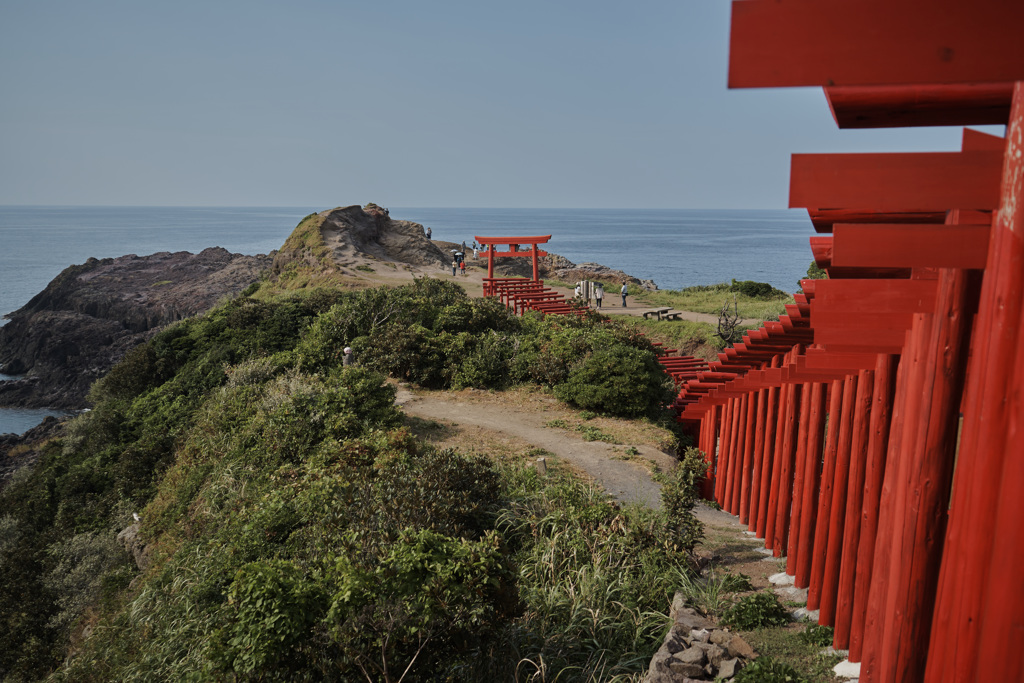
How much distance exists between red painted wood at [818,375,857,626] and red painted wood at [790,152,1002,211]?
10.4 feet

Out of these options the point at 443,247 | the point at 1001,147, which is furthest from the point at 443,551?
the point at 443,247

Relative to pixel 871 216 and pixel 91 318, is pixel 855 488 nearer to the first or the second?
pixel 871 216

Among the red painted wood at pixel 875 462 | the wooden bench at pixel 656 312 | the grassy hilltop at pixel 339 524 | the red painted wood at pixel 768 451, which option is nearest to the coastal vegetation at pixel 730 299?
the wooden bench at pixel 656 312

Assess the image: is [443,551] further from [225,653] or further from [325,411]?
[325,411]

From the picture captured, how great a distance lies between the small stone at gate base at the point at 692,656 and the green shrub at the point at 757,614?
0.52 m

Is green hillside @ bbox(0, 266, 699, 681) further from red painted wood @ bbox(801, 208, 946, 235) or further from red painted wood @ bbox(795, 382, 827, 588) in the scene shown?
red painted wood @ bbox(801, 208, 946, 235)

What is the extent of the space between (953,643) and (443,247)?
5438cm

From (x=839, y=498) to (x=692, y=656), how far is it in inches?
72.2

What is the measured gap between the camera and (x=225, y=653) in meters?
5.44

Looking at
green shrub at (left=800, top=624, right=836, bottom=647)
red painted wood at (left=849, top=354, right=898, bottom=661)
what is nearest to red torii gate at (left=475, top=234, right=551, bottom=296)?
green shrub at (left=800, top=624, right=836, bottom=647)

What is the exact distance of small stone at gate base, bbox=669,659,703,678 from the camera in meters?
5.56

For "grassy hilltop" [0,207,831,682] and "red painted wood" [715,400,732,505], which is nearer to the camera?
"grassy hilltop" [0,207,831,682]

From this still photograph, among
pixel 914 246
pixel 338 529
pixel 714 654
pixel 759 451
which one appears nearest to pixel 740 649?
pixel 714 654

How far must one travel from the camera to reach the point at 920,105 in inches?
60.3
